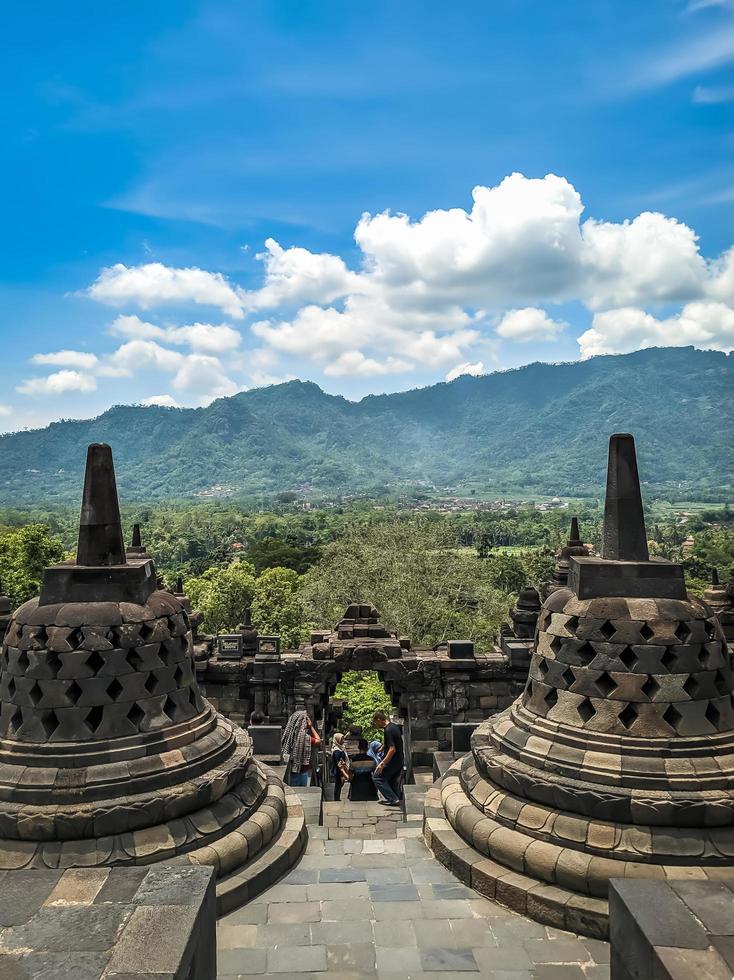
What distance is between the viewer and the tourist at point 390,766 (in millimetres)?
9961

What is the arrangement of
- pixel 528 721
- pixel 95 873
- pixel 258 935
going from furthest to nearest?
pixel 528 721, pixel 258 935, pixel 95 873

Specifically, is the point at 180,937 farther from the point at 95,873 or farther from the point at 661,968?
the point at 661,968

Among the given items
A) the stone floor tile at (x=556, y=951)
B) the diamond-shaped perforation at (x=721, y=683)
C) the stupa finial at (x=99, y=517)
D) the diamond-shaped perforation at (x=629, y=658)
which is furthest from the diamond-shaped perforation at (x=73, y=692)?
the diamond-shaped perforation at (x=721, y=683)

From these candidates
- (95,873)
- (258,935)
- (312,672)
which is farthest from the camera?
(312,672)

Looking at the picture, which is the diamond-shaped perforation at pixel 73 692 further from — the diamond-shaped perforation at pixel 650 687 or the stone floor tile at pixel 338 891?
the diamond-shaped perforation at pixel 650 687

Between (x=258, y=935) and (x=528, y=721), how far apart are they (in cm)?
326

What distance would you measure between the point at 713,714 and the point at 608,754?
1160mm

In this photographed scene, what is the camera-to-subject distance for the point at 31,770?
6059 millimetres

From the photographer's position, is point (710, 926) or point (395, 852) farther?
point (395, 852)

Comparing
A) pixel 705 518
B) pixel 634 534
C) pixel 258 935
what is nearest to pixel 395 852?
pixel 258 935

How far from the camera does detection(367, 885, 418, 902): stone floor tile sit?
20.1 feet

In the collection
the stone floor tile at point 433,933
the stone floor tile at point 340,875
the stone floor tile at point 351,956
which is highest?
the stone floor tile at point 351,956

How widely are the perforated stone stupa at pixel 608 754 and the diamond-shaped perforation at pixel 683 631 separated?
0.02 m

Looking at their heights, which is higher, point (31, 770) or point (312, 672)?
point (31, 770)
